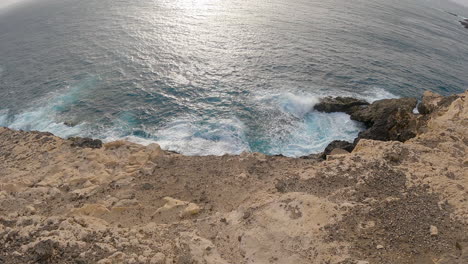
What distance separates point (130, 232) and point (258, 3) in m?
57.9

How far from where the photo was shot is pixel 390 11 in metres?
63.3

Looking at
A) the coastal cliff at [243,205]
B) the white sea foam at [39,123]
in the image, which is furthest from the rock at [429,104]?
the white sea foam at [39,123]

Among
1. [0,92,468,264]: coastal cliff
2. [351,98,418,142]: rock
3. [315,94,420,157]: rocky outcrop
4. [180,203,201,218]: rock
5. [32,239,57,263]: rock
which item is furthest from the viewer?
[315,94,420,157]: rocky outcrop

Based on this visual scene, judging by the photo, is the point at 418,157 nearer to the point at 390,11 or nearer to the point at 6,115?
the point at 6,115

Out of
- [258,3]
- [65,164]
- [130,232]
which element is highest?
[258,3]

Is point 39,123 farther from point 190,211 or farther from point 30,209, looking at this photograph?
point 190,211

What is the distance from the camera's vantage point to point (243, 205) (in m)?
12.5

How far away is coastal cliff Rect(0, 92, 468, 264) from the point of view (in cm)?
981

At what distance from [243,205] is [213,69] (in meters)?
24.9

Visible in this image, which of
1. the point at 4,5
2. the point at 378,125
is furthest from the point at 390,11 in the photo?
the point at 4,5

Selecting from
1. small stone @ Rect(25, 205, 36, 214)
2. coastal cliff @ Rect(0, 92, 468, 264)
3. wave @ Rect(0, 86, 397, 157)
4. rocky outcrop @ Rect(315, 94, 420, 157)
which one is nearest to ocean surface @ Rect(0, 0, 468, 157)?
wave @ Rect(0, 86, 397, 157)

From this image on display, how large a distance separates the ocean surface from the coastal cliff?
799 cm

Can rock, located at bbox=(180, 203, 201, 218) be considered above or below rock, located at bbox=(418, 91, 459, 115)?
below

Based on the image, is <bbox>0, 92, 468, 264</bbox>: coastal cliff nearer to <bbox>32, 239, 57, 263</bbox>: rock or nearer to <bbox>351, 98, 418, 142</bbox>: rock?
<bbox>32, 239, 57, 263</bbox>: rock
